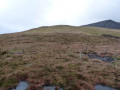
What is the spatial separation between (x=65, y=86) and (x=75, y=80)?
150cm

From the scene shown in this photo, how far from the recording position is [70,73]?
43.2 feet

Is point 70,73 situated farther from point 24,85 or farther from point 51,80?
point 24,85

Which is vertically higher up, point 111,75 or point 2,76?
point 2,76

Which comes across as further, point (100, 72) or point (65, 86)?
point (100, 72)

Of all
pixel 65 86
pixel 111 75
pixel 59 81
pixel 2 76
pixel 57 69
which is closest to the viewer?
pixel 65 86

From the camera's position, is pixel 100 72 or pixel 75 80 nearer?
pixel 75 80

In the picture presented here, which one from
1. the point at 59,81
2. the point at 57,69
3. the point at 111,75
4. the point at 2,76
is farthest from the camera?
the point at 57,69

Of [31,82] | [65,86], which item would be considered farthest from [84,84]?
[31,82]

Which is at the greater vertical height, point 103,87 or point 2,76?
point 2,76

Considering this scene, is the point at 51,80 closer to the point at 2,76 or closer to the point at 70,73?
the point at 70,73

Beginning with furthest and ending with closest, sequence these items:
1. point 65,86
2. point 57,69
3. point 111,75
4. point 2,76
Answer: point 57,69, point 111,75, point 2,76, point 65,86

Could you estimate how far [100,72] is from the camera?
14.1m

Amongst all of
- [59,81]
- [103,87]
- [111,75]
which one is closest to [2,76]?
[59,81]

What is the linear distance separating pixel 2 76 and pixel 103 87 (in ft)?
36.8
